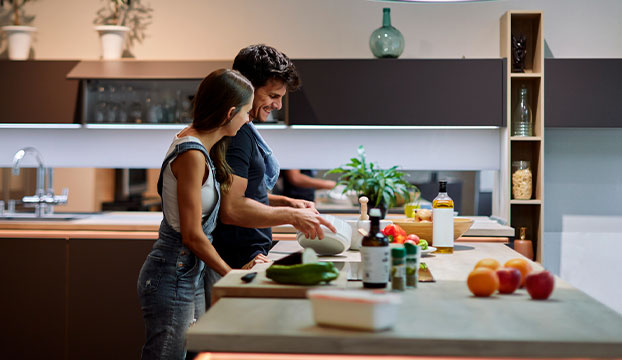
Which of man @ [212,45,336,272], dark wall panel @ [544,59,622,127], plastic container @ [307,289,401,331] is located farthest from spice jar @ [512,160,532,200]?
plastic container @ [307,289,401,331]

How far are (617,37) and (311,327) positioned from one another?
386 cm

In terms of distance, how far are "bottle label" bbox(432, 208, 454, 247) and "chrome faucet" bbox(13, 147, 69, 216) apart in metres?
2.58

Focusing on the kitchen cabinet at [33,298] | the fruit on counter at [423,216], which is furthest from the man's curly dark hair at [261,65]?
the kitchen cabinet at [33,298]

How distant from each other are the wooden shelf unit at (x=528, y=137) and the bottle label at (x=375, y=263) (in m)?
2.52

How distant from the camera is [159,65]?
411cm

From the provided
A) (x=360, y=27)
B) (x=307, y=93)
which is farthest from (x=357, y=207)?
(x=360, y=27)

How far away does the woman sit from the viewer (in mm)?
2047

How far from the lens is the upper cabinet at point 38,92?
161 inches

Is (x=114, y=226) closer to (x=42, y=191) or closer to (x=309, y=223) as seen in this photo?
(x=42, y=191)

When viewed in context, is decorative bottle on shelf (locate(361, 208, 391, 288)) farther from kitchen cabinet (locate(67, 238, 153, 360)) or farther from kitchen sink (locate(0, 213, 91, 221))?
kitchen sink (locate(0, 213, 91, 221))

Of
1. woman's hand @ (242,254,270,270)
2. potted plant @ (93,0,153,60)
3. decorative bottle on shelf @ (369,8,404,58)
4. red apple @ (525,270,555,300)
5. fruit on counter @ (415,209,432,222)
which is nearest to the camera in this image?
red apple @ (525,270,555,300)

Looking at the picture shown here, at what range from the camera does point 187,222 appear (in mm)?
2045

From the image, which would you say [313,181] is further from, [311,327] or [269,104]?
[311,327]

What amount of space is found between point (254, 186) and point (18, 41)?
8.71 ft
